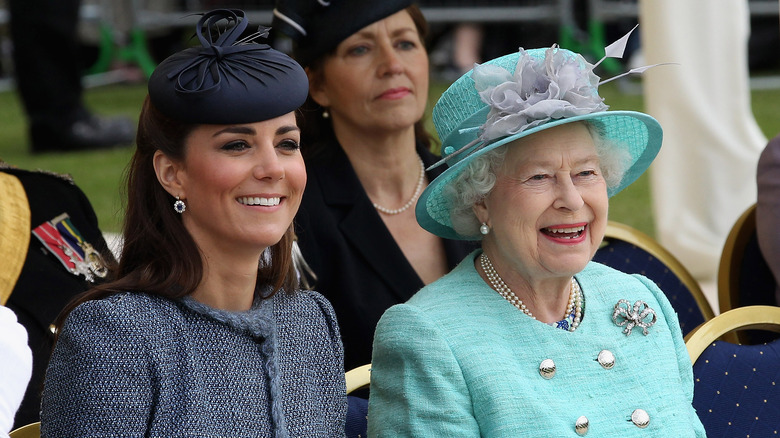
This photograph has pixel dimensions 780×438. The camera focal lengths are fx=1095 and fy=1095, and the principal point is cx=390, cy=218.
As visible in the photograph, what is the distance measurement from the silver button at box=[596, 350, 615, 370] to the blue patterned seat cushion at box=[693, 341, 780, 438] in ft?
1.39

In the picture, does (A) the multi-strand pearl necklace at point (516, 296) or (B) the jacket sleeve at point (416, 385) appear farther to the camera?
(A) the multi-strand pearl necklace at point (516, 296)

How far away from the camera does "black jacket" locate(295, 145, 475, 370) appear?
3160 millimetres

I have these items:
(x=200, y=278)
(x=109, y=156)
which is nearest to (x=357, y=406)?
(x=200, y=278)

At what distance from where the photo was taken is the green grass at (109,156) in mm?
7089

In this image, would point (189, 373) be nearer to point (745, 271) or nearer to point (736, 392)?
point (736, 392)

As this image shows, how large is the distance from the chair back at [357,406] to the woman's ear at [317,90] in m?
1.16

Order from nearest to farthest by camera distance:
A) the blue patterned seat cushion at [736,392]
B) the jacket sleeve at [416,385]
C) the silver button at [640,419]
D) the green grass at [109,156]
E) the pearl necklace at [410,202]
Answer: the jacket sleeve at [416,385] → the silver button at [640,419] → the blue patterned seat cushion at [736,392] → the pearl necklace at [410,202] → the green grass at [109,156]

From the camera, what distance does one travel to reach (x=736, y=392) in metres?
2.74

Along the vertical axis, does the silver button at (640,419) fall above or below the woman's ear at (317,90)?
below

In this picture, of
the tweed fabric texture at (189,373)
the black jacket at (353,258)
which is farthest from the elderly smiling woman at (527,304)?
the black jacket at (353,258)

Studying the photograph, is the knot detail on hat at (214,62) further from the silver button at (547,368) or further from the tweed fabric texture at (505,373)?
the silver button at (547,368)

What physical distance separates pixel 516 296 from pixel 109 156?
21.5ft

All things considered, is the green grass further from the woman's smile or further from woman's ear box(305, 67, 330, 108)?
the woman's smile

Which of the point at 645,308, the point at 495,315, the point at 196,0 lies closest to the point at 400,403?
the point at 495,315
